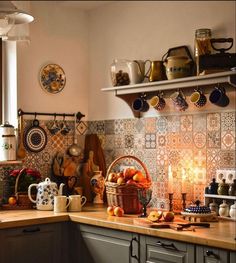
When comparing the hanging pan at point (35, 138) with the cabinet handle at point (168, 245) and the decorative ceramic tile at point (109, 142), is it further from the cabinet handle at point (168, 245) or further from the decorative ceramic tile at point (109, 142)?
the cabinet handle at point (168, 245)

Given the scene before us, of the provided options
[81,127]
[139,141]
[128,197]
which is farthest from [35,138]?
[128,197]

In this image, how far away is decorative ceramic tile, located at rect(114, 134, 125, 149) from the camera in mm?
4145

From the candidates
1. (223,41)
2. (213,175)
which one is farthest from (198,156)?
(223,41)

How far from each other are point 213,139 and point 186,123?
0.86ft

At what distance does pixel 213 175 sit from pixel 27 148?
1.49 m

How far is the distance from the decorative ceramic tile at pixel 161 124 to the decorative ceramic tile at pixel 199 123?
278mm

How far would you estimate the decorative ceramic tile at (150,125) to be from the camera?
387 centimetres

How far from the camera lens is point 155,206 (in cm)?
382

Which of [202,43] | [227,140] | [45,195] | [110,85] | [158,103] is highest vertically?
[202,43]

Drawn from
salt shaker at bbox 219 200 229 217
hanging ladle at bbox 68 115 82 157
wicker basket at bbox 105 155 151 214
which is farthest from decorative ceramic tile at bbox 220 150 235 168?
hanging ladle at bbox 68 115 82 157

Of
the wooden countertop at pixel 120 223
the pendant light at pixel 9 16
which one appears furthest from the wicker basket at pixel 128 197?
the pendant light at pixel 9 16

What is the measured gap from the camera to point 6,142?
3.89 meters

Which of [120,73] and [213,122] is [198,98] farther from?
[120,73]

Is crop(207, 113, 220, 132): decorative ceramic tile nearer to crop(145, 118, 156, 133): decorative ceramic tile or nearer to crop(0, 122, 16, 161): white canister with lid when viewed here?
crop(145, 118, 156, 133): decorative ceramic tile
